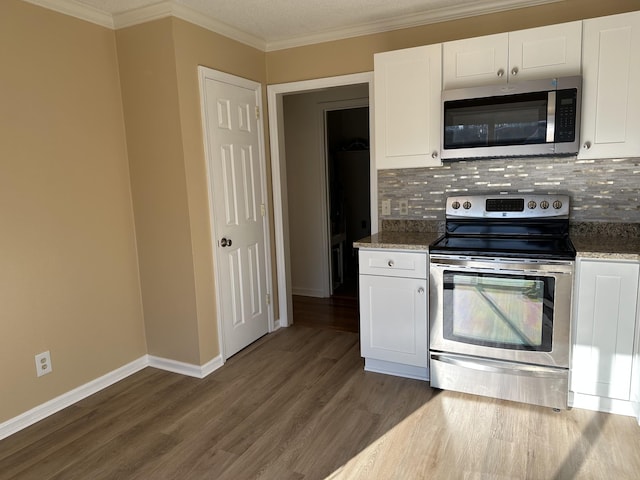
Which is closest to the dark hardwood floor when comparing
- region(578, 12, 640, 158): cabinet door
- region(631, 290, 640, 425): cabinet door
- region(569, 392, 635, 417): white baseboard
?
region(569, 392, 635, 417): white baseboard

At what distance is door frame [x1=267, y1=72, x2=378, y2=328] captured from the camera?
11.2ft

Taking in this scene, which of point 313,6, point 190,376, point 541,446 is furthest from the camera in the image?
point 190,376

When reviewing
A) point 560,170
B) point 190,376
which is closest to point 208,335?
point 190,376

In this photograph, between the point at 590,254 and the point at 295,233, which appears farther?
the point at 295,233

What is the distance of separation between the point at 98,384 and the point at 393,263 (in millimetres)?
2082

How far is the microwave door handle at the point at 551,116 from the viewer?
8.10ft

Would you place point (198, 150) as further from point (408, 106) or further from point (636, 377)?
point (636, 377)

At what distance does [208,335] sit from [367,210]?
337 cm

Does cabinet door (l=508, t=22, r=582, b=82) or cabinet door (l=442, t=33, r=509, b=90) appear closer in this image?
cabinet door (l=508, t=22, r=582, b=82)

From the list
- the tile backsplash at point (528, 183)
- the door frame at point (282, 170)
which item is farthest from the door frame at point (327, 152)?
the tile backsplash at point (528, 183)

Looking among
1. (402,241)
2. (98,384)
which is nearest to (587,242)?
(402,241)

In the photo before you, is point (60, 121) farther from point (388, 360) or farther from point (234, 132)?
point (388, 360)

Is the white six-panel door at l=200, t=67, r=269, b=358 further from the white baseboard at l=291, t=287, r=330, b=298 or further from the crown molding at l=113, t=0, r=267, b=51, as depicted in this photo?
the white baseboard at l=291, t=287, r=330, b=298

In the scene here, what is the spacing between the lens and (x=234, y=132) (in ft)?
10.8
